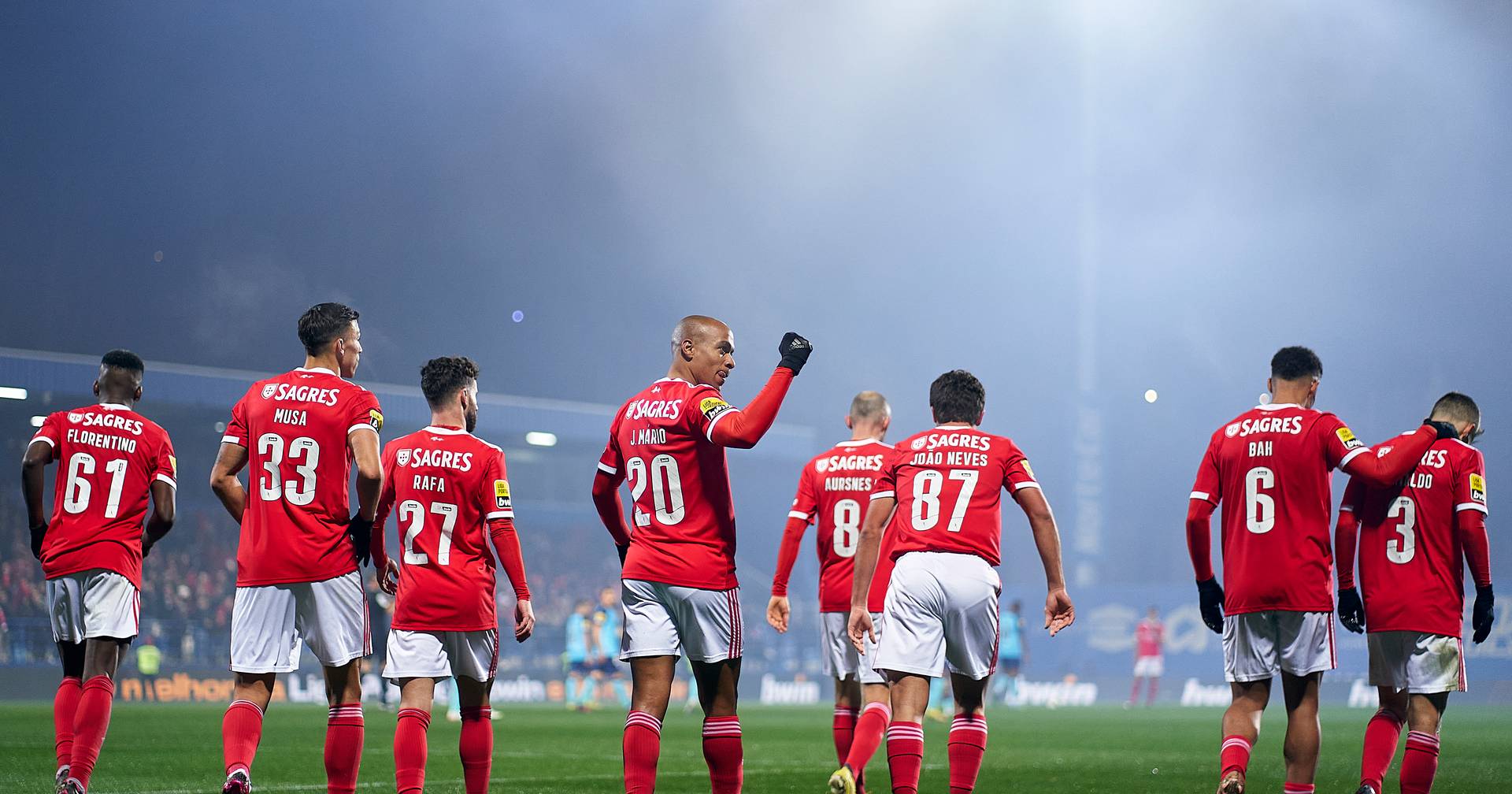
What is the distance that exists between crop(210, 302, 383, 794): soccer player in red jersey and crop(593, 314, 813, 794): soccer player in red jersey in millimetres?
1322

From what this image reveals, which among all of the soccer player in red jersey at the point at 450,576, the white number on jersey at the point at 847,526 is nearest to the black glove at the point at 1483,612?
the white number on jersey at the point at 847,526

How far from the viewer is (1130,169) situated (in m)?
65.0

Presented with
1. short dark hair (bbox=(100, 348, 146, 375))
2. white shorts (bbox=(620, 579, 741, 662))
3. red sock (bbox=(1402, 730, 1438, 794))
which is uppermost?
short dark hair (bbox=(100, 348, 146, 375))

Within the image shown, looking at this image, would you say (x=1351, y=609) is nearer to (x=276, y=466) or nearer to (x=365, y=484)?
(x=365, y=484)

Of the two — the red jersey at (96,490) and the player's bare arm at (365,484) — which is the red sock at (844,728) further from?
the red jersey at (96,490)

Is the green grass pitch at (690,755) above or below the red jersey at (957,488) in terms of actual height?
below

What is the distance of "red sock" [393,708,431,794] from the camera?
264 inches

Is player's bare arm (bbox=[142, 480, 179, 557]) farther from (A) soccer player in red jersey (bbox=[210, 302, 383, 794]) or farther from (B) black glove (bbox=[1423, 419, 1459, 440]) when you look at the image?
(B) black glove (bbox=[1423, 419, 1459, 440])

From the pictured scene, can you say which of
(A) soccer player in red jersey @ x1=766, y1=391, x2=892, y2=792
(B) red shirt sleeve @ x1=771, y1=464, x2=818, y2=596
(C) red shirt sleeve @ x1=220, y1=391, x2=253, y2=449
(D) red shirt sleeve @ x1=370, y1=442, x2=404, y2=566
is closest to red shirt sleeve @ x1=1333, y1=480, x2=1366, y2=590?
(A) soccer player in red jersey @ x1=766, y1=391, x2=892, y2=792

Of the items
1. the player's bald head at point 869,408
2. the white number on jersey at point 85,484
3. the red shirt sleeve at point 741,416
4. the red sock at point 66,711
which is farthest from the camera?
the player's bald head at point 869,408

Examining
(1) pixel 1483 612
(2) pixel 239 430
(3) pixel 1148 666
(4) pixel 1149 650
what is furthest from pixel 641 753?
(3) pixel 1148 666

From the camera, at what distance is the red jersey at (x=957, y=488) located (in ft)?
23.6

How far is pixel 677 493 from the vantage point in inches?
260

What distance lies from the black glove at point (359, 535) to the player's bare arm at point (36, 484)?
2.19 m
